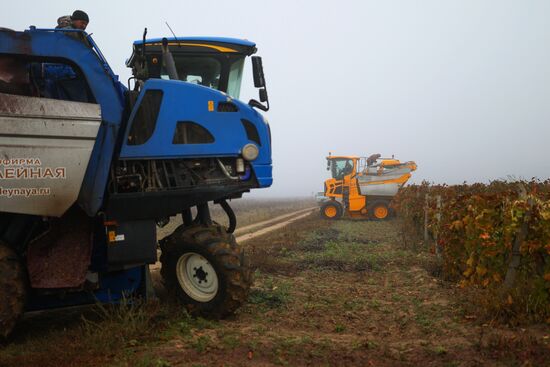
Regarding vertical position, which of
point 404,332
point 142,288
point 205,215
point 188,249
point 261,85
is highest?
point 261,85

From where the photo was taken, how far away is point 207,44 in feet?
23.8

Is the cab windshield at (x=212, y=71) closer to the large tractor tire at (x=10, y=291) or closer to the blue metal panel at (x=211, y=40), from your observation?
the blue metal panel at (x=211, y=40)

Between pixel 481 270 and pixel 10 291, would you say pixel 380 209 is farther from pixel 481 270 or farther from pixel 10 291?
pixel 10 291

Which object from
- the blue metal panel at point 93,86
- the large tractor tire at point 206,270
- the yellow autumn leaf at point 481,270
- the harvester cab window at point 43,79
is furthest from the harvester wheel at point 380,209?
the harvester cab window at point 43,79

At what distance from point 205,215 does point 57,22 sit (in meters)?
3.27

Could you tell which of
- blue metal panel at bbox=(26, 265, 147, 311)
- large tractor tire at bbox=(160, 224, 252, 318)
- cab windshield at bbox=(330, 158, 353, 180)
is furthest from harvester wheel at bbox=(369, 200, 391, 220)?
blue metal panel at bbox=(26, 265, 147, 311)

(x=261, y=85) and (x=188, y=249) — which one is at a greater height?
(x=261, y=85)

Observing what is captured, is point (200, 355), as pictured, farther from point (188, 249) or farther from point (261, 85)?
point (261, 85)

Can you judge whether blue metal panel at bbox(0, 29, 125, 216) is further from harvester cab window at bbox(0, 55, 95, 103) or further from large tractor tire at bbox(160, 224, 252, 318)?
large tractor tire at bbox(160, 224, 252, 318)

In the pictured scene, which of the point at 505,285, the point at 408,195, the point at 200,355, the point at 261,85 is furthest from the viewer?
the point at 408,195

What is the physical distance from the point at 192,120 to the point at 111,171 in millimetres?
1196

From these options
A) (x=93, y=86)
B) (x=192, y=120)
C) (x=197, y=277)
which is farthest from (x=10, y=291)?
(x=192, y=120)

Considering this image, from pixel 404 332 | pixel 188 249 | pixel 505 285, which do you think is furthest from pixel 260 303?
pixel 505 285

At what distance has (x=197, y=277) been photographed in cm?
665
